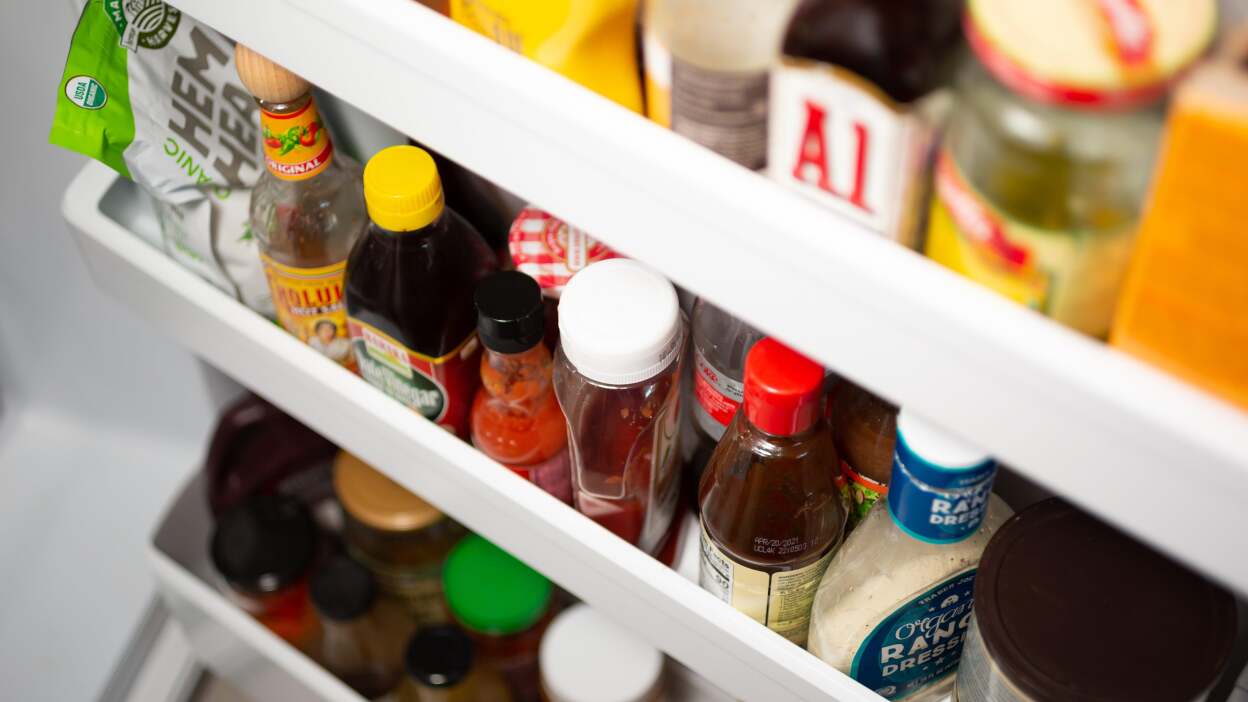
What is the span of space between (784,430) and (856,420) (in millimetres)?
112

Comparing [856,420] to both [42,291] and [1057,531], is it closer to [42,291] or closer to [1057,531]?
[1057,531]

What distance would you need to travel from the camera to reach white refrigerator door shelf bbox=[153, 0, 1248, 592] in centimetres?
42

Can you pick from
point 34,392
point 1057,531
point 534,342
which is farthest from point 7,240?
point 1057,531

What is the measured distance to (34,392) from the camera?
150 cm

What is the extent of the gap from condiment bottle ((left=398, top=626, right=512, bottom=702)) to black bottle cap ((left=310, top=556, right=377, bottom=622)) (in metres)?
0.07

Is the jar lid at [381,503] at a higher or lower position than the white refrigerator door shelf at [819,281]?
lower

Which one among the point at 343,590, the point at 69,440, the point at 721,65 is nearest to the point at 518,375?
the point at 721,65

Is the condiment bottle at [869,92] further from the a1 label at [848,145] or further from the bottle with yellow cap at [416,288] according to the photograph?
the bottle with yellow cap at [416,288]

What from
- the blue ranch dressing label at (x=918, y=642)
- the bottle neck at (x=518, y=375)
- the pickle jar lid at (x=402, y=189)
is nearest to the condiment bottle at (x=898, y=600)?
the blue ranch dressing label at (x=918, y=642)

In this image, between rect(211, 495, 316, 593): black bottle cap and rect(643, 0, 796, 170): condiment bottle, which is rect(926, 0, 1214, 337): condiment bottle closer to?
rect(643, 0, 796, 170): condiment bottle

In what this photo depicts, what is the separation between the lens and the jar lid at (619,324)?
69 cm

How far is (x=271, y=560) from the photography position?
1.17m

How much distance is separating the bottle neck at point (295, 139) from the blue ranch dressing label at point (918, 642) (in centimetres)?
48

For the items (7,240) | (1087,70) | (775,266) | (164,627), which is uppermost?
(1087,70)
